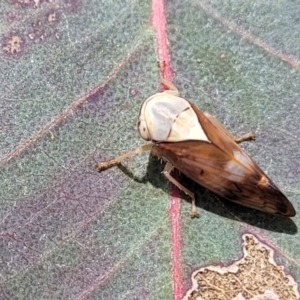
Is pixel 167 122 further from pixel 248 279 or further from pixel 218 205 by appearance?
pixel 248 279

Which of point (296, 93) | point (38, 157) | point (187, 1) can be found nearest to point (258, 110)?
point (296, 93)

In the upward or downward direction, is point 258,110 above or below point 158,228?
above

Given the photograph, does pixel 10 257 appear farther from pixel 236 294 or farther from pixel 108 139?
pixel 236 294

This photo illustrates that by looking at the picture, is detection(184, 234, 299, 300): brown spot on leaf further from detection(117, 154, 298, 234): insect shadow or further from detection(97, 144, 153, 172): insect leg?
detection(97, 144, 153, 172): insect leg

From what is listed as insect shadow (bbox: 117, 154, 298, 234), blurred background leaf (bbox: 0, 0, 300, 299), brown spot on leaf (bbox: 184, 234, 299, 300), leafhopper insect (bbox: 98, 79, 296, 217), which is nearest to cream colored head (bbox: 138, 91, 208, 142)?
leafhopper insect (bbox: 98, 79, 296, 217)

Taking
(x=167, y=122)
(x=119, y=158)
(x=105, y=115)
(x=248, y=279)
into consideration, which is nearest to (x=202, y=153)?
(x=167, y=122)

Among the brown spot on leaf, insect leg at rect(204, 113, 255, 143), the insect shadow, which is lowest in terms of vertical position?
the brown spot on leaf

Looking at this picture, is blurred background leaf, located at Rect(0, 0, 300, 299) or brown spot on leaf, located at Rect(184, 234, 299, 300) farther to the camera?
blurred background leaf, located at Rect(0, 0, 300, 299)
